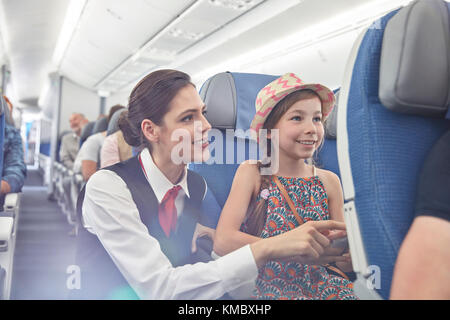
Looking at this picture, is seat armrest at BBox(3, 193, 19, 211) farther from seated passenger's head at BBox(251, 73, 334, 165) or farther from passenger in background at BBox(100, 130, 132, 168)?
seated passenger's head at BBox(251, 73, 334, 165)

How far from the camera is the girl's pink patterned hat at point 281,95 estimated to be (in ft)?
3.30

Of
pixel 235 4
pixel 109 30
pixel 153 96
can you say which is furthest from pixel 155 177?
pixel 235 4

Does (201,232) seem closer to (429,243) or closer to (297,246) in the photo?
(297,246)

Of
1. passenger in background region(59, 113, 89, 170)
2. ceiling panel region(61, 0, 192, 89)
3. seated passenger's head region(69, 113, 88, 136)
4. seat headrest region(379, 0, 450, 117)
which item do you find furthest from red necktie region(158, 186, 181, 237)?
passenger in background region(59, 113, 89, 170)

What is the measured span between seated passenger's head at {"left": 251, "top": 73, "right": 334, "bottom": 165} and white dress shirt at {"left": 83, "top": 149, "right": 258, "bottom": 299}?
0.33 meters

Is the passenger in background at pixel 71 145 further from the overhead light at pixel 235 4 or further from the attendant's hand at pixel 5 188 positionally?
the attendant's hand at pixel 5 188

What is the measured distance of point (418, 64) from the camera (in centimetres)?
74

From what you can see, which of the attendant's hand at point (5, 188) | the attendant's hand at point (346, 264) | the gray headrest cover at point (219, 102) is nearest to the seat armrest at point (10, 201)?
the attendant's hand at point (5, 188)

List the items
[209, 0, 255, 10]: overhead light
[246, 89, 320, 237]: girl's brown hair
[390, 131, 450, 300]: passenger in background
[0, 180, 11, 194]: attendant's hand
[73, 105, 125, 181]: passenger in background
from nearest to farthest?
1. [390, 131, 450, 300]: passenger in background
2. [246, 89, 320, 237]: girl's brown hair
3. [0, 180, 11, 194]: attendant's hand
4. [73, 105, 125, 181]: passenger in background
5. [209, 0, 255, 10]: overhead light

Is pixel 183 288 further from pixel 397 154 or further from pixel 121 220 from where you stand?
pixel 397 154

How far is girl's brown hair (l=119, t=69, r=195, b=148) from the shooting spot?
0.86 meters

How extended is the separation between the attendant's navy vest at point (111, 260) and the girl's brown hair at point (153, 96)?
94 mm

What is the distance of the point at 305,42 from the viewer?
1.84m

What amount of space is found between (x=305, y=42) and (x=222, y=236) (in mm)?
1199
